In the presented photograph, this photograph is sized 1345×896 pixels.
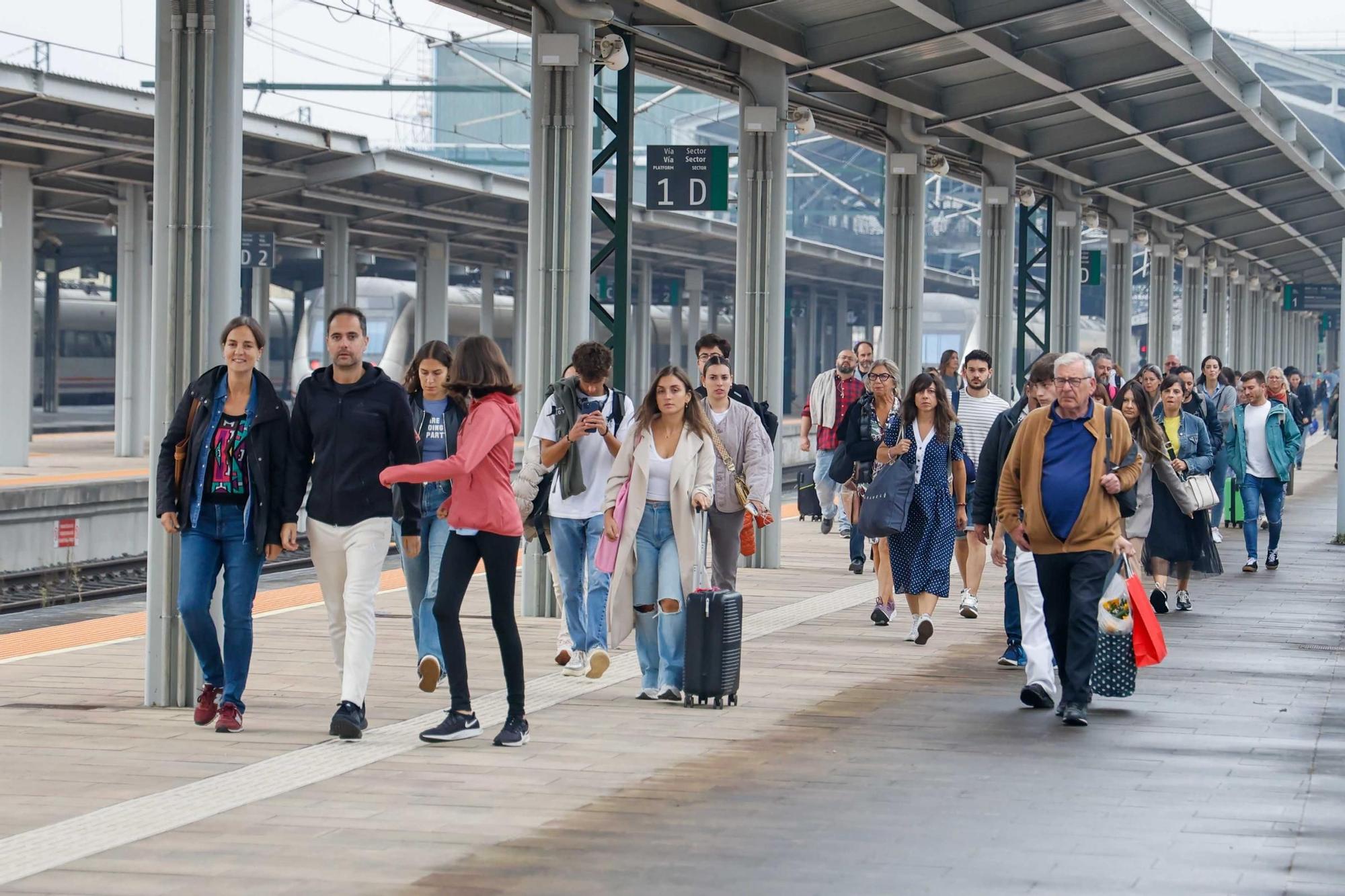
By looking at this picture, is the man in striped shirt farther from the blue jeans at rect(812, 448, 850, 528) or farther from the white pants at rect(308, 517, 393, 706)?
the blue jeans at rect(812, 448, 850, 528)

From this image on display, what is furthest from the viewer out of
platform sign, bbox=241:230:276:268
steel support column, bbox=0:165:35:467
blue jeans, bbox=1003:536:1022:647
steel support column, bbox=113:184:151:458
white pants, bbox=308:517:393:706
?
platform sign, bbox=241:230:276:268

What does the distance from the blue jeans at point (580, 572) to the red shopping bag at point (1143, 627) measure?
A: 2468mm

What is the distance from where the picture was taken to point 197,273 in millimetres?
8531

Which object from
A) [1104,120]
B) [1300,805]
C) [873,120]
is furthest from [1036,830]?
[1104,120]

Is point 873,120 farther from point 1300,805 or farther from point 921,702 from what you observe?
point 1300,805

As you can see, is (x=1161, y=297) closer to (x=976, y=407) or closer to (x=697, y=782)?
(x=976, y=407)

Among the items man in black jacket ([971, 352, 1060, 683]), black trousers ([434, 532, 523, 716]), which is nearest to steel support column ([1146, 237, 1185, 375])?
man in black jacket ([971, 352, 1060, 683])

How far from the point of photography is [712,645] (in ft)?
28.9

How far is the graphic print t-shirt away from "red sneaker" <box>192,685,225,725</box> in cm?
82

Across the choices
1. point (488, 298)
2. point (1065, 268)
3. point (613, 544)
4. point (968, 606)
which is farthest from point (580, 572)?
point (488, 298)

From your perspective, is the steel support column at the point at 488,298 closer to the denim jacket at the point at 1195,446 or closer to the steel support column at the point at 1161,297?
the steel support column at the point at 1161,297

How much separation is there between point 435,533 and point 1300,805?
414cm

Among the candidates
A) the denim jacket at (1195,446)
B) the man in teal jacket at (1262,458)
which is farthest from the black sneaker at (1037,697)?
the man in teal jacket at (1262,458)

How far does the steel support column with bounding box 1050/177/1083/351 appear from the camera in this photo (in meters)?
26.1
